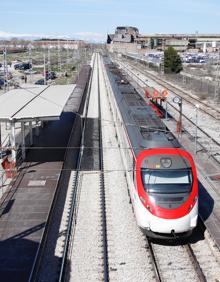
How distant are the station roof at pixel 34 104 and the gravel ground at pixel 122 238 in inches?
163

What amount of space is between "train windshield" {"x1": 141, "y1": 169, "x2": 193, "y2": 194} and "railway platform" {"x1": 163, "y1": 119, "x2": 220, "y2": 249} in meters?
2.00

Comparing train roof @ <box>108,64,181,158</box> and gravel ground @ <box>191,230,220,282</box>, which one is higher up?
train roof @ <box>108,64,181,158</box>

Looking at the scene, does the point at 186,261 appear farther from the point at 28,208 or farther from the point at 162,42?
the point at 162,42

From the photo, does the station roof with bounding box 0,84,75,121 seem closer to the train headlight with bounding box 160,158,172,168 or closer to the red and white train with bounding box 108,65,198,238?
the red and white train with bounding box 108,65,198,238

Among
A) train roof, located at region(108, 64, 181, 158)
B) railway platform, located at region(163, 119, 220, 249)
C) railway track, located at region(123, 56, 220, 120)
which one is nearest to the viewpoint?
railway platform, located at region(163, 119, 220, 249)

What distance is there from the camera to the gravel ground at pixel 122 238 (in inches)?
481

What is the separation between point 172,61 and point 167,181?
5988 cm

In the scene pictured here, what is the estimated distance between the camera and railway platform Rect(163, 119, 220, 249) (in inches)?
585

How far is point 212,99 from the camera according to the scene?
45.0m

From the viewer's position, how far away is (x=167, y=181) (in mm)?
13391

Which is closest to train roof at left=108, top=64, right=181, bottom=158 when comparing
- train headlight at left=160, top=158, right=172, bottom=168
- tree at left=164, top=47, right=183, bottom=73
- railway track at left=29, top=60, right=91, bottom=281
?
train headlight at left=160, top=158, right=172, bottom=168

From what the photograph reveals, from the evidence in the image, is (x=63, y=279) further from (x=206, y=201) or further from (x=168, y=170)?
(x=206, y=201)

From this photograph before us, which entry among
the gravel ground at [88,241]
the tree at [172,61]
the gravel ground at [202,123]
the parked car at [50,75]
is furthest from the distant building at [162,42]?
the gravel ground at [88,241]

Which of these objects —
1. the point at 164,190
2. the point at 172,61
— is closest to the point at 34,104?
the point at 164,190
